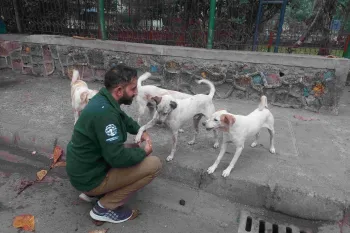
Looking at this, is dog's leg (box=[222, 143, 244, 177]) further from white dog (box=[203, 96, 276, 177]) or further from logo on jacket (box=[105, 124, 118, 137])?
logo on jacket (box=[105, 124, 118, 137])

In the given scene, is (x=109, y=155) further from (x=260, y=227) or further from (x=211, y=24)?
(x=211, y=24)

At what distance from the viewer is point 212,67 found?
5676 mm

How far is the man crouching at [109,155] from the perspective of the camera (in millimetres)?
2385

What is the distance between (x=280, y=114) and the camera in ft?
17.1

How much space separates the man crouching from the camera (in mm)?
2385

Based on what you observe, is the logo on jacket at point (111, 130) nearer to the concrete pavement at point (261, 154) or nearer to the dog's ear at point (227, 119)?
the dog's ear at point (227, 119)

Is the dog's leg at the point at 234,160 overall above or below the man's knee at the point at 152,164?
below

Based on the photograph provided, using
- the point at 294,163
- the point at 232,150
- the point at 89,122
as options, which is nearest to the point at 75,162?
the point at 89,122

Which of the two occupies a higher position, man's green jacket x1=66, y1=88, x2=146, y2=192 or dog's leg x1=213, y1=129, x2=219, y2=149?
man's green jacket x1=66, y1=88, x2=146, y2=192

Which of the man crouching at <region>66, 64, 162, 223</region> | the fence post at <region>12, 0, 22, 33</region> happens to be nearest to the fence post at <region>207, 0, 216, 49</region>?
the man crouching at <region>66, 64, 162, 223</region>

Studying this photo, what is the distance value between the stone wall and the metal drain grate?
10.5ft

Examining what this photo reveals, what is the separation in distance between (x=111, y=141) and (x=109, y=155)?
139 millimetres

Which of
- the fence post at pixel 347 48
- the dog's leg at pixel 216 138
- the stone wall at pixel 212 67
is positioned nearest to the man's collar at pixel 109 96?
the dog's leg at pixel 216 138

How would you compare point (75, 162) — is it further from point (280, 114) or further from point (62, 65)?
point (62, 65)
